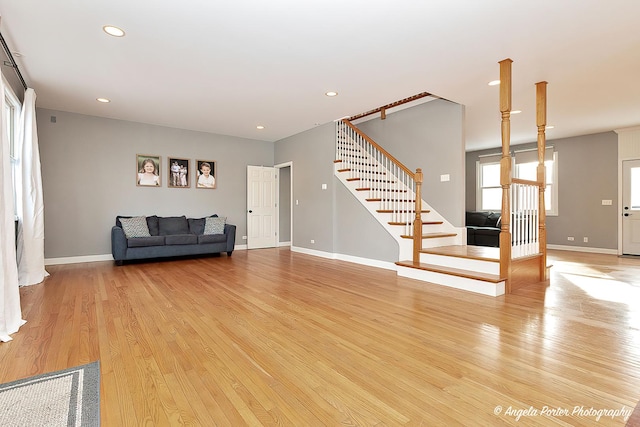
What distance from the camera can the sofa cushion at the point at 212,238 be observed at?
6.28 metres

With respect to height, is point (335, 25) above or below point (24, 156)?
above

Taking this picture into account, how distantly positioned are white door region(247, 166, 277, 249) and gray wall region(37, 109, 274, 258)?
74 centimetres

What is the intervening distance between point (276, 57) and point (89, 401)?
11.3 feet

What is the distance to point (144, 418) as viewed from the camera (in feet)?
4.85

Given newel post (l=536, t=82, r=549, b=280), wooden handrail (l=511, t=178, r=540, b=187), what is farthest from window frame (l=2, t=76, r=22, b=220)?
newel post (l=536, t=82, r=549, b=280)

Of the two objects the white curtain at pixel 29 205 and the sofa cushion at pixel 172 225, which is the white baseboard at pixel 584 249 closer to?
the sofa cushion at pixel 172 225

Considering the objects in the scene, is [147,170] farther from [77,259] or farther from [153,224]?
[77,259]

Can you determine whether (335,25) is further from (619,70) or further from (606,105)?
(606,105)

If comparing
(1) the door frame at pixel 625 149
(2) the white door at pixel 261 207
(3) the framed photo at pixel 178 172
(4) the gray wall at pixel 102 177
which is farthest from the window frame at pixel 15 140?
(1) the door frame at pixel 625 149

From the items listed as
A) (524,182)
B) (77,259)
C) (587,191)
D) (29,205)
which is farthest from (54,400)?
(587,191)

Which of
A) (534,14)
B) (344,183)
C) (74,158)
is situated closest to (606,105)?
(534,14)

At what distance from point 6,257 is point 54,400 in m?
1.62

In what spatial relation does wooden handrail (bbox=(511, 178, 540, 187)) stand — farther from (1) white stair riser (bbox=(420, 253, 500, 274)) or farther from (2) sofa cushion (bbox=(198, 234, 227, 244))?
(2) sofa cushion (bbox=(198, 234, 227, 244))

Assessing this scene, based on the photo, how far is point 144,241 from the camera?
5680 millimetres
